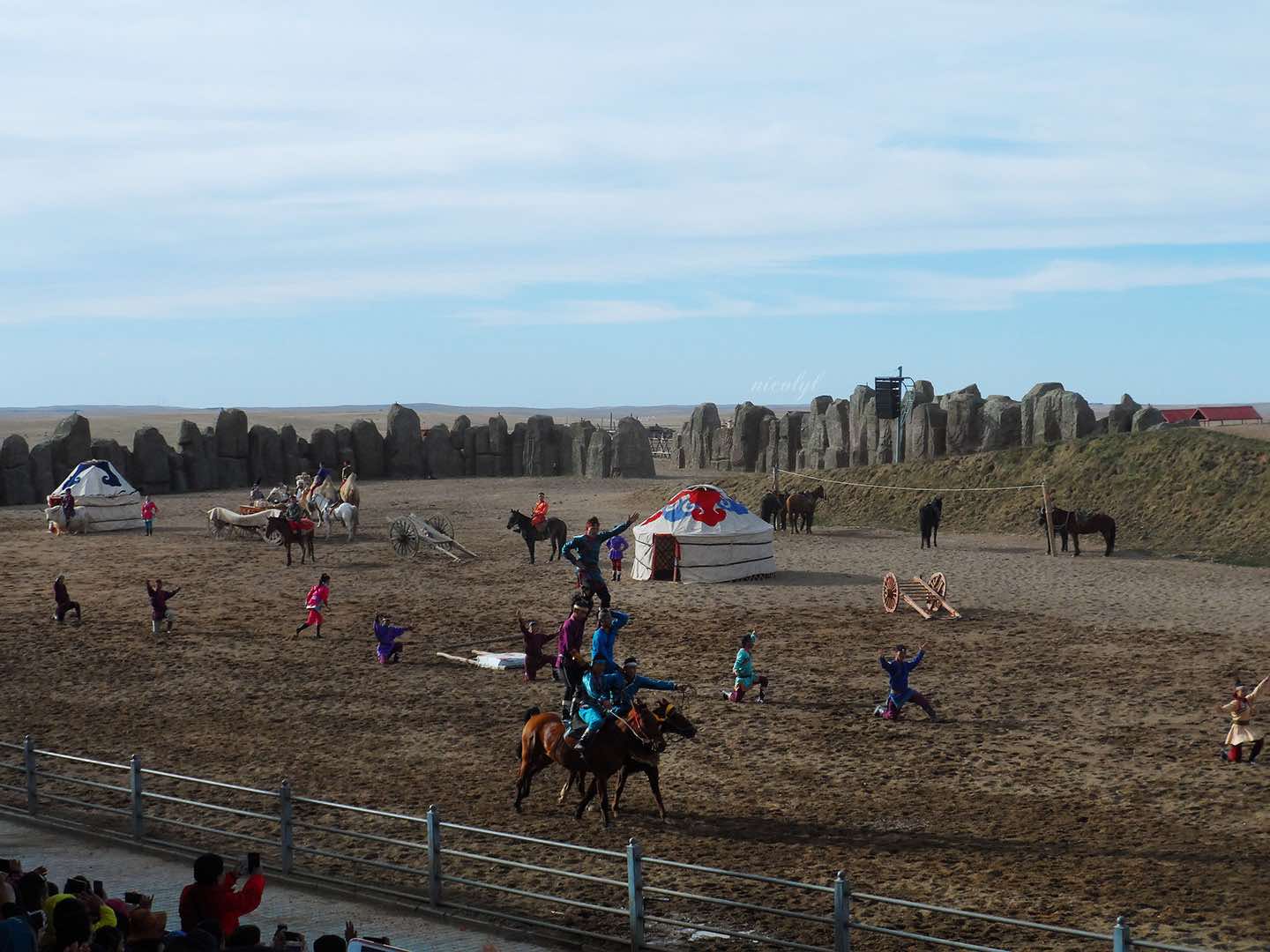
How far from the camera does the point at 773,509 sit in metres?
37.3

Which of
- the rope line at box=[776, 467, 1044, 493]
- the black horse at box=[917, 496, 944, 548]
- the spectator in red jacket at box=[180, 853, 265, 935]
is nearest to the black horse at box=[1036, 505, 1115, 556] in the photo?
the black horse at box=[917, 496, 944, 548]

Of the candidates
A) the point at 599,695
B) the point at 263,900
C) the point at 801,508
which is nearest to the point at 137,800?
the point at 263,900

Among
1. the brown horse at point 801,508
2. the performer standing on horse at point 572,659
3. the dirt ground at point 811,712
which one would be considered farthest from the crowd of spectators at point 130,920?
the brown horse at point 801,508

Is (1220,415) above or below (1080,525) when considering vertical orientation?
above

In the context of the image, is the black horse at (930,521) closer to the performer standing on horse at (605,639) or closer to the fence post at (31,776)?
the performer standing on horse at (605,639)

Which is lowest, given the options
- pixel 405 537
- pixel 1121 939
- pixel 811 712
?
pixel 811 712

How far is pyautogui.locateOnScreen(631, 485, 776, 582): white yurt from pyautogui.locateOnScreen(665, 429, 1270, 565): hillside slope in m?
10.1

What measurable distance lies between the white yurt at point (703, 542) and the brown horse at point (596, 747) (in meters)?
13.9

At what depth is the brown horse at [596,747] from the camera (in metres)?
12.9

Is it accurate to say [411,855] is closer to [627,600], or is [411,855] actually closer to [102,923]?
[102,923]

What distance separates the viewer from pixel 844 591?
26688 millimetres

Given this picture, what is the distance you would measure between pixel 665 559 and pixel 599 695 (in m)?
14.9

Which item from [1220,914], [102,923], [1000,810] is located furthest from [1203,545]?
[102,923]

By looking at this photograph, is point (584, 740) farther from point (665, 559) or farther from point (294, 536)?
point (294, 536)
